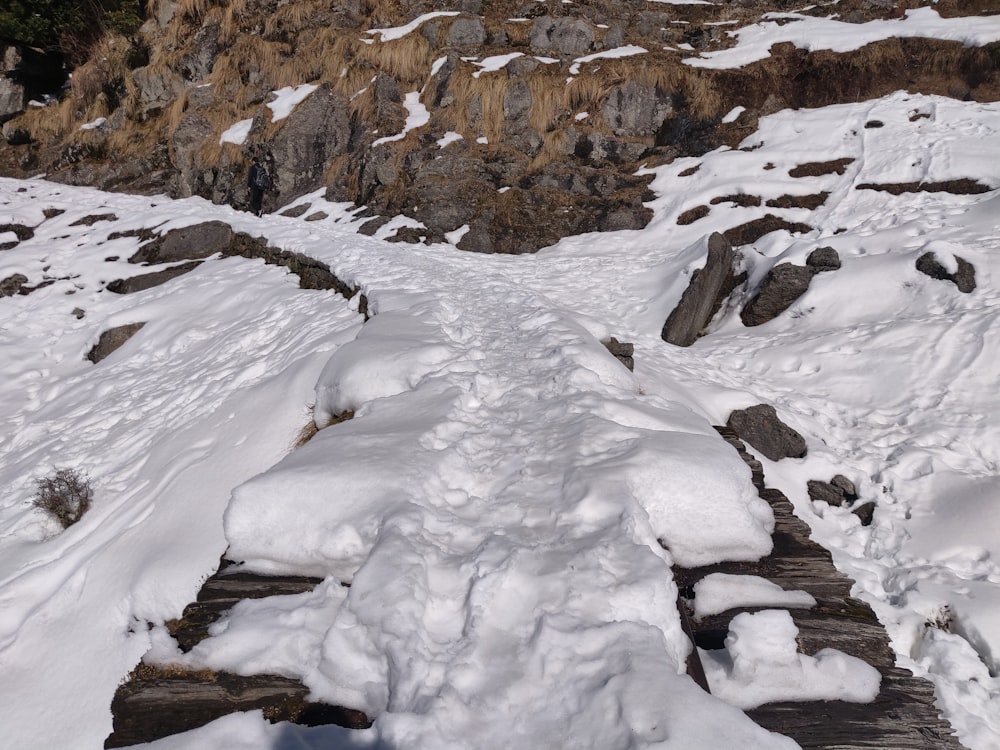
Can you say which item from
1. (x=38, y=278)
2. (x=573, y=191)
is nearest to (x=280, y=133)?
(x=38, y=278)

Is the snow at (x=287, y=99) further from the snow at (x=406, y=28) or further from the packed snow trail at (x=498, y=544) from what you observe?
the packed snow trail at (x=498, y=544)

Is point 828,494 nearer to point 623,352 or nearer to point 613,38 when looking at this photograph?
point 623,352

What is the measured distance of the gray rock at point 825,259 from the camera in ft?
27.3

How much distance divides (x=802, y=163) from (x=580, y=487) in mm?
13252

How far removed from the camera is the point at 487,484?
11.0 feet

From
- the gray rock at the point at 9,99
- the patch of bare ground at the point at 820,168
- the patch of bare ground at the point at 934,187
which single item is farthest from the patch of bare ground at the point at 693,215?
the gray rock at the point at 9,99

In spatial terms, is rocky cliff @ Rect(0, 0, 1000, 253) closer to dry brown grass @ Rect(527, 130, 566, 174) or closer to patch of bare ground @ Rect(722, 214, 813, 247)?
dry brown grass @ Rect(527, 130, 566, 174)

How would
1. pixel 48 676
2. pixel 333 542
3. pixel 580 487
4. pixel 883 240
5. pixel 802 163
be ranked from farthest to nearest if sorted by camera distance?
pixel 802 163 → pixel 883 240 → pixel 48 676 → pixel 580 487 → pixel 333 542

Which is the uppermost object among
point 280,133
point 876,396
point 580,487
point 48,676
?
point 280,133

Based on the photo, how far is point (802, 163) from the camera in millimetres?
12719

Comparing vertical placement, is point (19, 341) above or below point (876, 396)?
above

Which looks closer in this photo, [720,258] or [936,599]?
[936,599]

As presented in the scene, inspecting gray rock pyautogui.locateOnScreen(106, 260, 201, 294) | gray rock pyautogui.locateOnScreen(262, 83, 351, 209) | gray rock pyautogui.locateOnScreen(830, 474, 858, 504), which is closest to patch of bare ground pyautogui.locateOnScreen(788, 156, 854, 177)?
gray rock pyautogui.locateOnScreen(830, 474, 858, 504)

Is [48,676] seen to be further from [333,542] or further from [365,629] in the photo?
[365,629]
